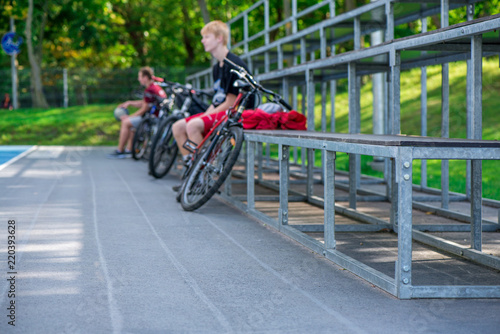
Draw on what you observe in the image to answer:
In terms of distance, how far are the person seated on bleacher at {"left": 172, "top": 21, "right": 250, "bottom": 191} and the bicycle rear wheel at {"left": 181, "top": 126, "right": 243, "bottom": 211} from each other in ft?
1.62

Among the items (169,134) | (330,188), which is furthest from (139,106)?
(330,188)

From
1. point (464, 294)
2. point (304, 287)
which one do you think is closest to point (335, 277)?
point (304, 287)

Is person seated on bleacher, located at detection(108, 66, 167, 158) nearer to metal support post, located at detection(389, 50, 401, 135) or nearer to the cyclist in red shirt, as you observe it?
the cyclist in red shirt

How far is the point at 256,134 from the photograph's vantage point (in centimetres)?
601

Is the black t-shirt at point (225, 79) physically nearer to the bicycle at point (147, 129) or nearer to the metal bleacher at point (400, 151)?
the metal bleacher at point (400, 151)

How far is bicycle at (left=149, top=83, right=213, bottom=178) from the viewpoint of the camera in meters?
8.88

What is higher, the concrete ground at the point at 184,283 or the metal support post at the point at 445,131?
the metal support post at the point at 445,131

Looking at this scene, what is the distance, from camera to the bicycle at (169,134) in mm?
8875

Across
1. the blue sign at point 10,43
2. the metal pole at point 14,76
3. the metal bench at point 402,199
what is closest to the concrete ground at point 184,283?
the metal bench at point 402,199

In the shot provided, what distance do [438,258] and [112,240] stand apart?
2.15m

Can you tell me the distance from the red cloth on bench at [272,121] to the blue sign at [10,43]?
67.6ft

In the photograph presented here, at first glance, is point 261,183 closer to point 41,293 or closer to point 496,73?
point 41,293

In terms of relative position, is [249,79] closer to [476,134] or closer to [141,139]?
[476,134]

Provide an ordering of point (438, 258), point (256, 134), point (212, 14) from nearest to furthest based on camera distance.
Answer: point (438, 258), point (256, 134), point (212, 14)
